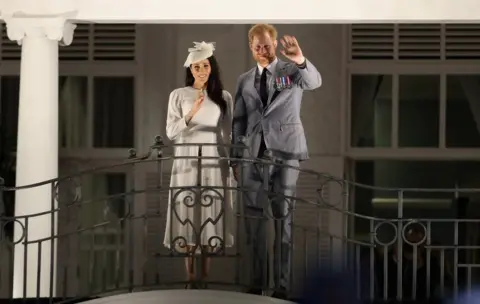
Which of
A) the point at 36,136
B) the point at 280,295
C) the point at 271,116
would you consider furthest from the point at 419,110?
the point at 36,136

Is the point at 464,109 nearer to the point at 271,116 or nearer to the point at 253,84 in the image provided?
the point at 271,116

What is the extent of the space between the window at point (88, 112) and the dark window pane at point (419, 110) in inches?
119

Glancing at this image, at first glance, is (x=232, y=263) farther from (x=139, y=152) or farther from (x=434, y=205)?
(x=434, y=205)

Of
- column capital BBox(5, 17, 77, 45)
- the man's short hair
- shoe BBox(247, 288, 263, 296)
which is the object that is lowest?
shoe BBox(247, 288, 263, 296)

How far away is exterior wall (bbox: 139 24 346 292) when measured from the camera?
10836 millimetres

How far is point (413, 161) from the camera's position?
11109mm

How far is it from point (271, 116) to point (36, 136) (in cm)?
231

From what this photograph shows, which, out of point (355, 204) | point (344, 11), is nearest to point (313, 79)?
point (344, 11)

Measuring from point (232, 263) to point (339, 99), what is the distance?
2.14 meters

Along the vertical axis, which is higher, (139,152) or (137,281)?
(139,152)

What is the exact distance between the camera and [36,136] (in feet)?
31.1

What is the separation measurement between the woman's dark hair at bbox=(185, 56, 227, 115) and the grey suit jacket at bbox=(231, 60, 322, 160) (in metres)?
0.17

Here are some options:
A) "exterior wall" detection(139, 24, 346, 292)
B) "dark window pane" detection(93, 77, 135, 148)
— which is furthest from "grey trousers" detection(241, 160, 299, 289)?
"dark window pane" detection(93, 77, 135, 148)

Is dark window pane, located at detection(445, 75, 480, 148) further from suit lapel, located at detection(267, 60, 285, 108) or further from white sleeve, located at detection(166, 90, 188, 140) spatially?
white sleeve, located at detection(166, 90, 188, 140)
